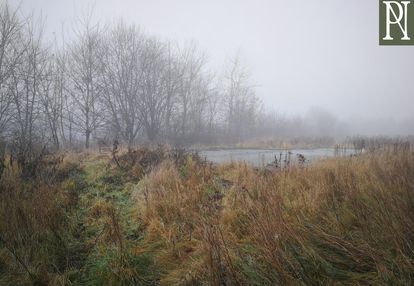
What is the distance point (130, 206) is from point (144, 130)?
1813 cm

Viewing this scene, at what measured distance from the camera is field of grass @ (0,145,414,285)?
7.07 feet

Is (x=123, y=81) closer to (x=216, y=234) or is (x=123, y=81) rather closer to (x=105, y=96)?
(x=105, y=96)

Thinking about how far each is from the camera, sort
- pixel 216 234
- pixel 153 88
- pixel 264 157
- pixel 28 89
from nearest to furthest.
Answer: pixel 216 234 → pixel 264 157 → pixel 28 89 → pixel 153 88

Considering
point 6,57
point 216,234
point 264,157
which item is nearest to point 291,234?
point 216,234

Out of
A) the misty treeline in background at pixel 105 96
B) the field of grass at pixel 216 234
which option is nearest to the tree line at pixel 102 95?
the misty treeline in background at pixel 105 96

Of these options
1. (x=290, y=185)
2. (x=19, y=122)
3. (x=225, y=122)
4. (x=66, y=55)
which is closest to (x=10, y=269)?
(x=290, y=185)

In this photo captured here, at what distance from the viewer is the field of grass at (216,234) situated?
7.07 feet

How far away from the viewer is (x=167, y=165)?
6.07 m

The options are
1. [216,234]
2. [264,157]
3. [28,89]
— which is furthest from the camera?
[28,89]

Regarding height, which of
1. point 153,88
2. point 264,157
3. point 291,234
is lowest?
point 291,234

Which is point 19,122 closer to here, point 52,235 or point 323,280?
point 52,235

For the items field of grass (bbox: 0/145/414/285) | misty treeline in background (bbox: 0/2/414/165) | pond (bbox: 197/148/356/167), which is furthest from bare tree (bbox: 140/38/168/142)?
field of grass (bbox: 0/145/414/285)

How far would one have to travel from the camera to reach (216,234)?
7.80 feet

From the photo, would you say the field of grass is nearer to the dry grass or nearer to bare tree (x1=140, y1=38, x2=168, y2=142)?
the dry grass
